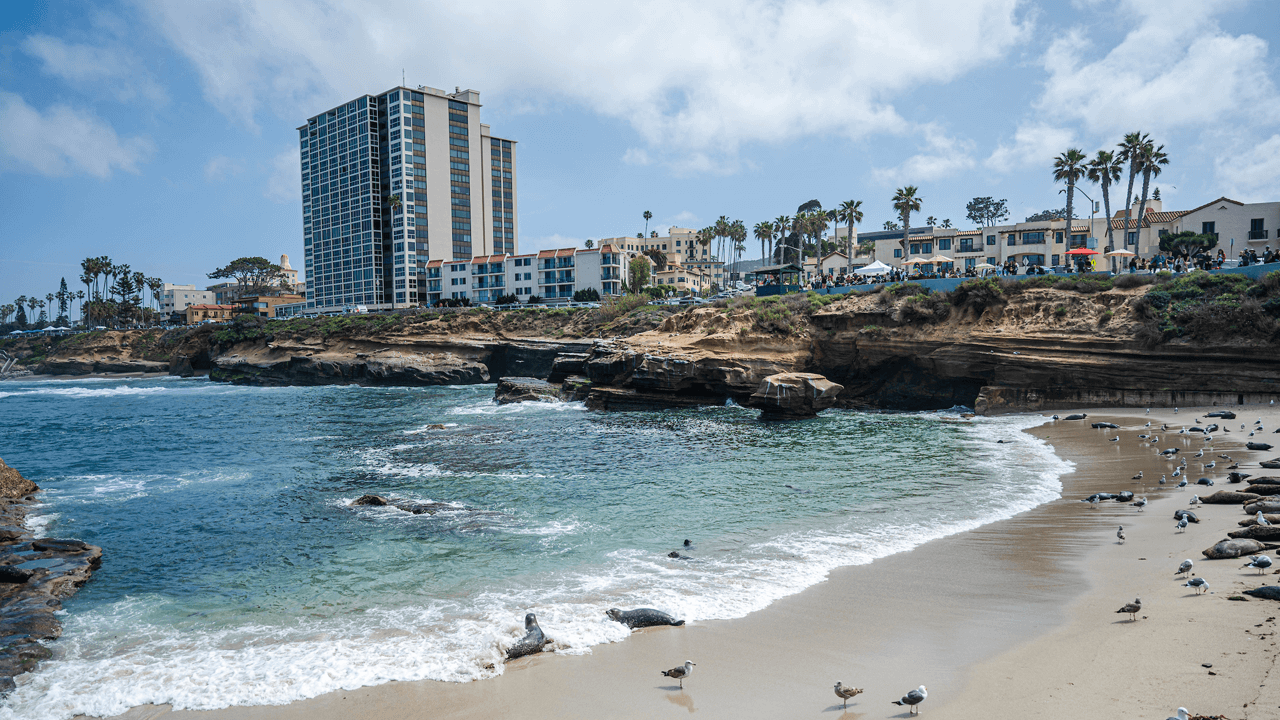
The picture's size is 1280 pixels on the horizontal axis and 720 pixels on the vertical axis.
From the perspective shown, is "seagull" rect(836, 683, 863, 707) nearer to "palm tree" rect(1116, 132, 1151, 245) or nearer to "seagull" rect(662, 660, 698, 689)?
"seagull" rect(662, 660, 698, 689)

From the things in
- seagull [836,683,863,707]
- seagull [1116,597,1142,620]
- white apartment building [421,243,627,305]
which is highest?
white apartment building [421,243,627,305]

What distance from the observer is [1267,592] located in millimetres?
8320

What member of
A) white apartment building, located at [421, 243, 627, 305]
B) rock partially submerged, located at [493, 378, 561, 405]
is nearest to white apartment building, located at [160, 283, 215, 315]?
white apartment building, located at [421, 243, 627, 305]

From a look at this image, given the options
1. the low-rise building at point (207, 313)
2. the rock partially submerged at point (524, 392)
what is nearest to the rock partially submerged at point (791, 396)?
the rock partially submerged at point (524, 392)

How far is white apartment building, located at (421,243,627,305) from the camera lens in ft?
304

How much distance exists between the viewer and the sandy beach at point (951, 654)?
22.3 feet

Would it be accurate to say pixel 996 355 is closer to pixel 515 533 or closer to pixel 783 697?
pixel 515 533

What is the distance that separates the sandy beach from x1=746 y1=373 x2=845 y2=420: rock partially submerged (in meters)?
18.9

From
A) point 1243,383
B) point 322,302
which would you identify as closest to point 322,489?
point 1243,383

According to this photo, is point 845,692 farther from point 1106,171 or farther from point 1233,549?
point 1106,171

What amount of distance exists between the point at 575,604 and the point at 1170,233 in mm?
59847

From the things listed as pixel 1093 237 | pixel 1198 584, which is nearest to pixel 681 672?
pixel 1198 584

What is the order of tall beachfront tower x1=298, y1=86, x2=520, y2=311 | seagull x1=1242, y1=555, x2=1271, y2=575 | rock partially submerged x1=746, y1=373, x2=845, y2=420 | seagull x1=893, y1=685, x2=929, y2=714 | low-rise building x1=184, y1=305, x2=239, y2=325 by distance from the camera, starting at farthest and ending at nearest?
low-rise building x1=184, y1=305, x2=239, y2=325 → tall beachfront tower x1=298, y1=86, x2=520, y2=311 → rock partially submerged x1=746, y1=373, x2=845, y2=420 → seagull x1=1242, y1=555, x2=1271, y2=575 → seagull x1=893, y1=685, x2=929, y2=714

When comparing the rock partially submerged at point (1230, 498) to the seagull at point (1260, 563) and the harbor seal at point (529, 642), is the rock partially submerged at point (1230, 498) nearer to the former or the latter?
the seagull at point (1260, 563)
